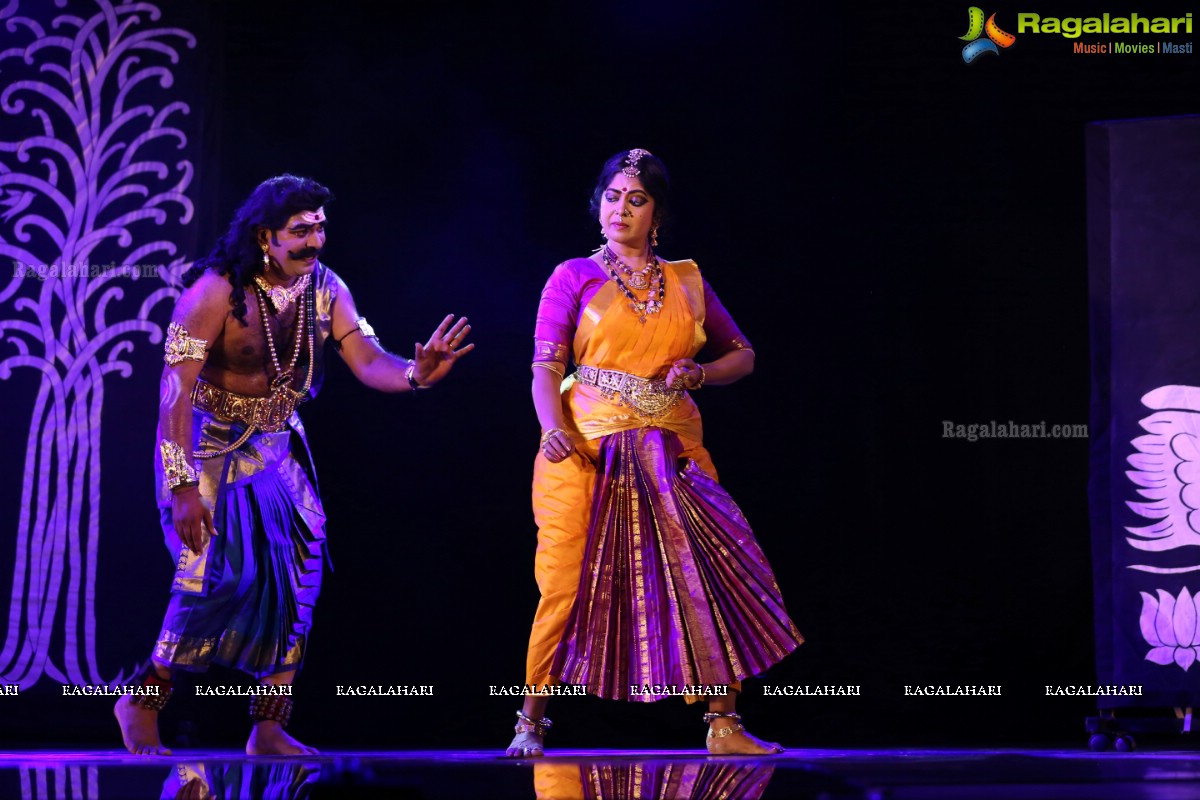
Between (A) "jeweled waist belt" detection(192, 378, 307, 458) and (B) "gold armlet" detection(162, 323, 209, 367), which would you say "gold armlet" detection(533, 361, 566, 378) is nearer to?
(A) "jeweled waist belt" detection(192, 378, 307, 458)

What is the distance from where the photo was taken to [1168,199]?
3930 millimetres

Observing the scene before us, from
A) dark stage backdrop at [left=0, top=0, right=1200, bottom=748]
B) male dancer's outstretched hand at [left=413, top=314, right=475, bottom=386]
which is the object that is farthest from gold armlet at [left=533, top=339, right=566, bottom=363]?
dark stage backdrop at [left=0, top=0, right=1200, bottom=748]

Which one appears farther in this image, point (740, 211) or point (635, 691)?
point (740, 211)

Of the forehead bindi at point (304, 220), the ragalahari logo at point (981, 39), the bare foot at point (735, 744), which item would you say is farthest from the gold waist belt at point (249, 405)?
the ragalahari logo at point (981, 39)

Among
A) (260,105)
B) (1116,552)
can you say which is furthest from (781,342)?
(260,105)

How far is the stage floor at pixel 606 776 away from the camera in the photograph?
8.26 feet

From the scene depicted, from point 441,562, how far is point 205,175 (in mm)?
1427

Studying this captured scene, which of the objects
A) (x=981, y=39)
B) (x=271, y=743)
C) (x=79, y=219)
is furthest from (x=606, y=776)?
(x=981, y=39)

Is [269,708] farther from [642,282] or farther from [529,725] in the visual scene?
[642,282]

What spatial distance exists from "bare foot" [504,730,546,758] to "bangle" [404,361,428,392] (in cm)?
92

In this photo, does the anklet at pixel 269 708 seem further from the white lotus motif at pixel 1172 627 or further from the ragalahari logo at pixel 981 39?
the ragalahari logo at pixel 981 39

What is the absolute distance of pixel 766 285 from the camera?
14.1 feet

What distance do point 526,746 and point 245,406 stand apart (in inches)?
44.1

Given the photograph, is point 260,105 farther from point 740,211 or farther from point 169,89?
point 740,211
